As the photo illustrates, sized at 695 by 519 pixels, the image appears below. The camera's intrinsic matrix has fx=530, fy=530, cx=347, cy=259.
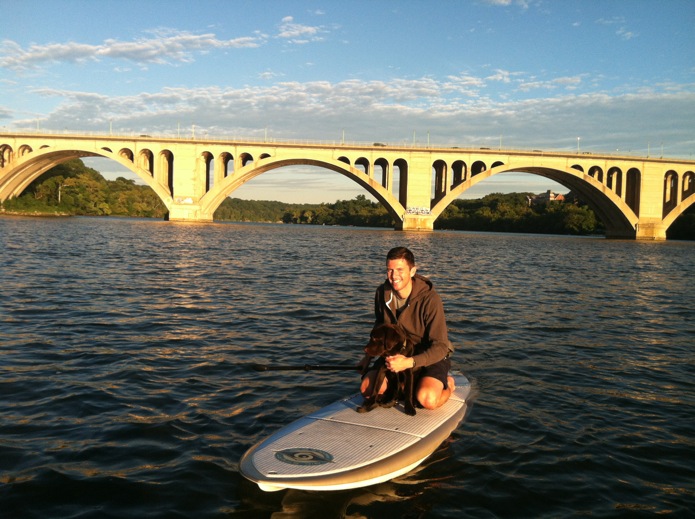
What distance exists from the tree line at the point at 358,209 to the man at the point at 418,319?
80.9 m

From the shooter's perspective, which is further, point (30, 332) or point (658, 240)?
point (658, 240)

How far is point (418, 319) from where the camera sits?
17.5 ft

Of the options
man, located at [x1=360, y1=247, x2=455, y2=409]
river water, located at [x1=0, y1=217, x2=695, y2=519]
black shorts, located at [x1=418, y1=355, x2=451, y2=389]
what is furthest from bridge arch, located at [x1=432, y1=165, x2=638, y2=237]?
man, located at [x1=360, y1=247, x2=455, y2=409]

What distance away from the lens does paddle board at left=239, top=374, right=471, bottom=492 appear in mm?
3842

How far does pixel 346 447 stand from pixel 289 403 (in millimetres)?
1826

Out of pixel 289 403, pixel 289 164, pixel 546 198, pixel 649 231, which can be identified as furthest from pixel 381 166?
pixel 546 198

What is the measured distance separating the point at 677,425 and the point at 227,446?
4.76 m

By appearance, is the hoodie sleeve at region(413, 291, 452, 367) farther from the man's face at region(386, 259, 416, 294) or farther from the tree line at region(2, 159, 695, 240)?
the tree line at region(2, 159, 695, 240)

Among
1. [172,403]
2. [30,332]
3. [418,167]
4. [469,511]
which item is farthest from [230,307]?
[418,167]

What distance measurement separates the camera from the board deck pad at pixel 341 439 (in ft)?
13.0

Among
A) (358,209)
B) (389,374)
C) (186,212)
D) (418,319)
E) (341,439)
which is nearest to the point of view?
(341,439)

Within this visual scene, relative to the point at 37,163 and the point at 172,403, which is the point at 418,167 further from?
the point at 172,403

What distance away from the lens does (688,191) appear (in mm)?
74688

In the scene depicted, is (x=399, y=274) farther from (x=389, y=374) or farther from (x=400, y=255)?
(x=389, y=374)
